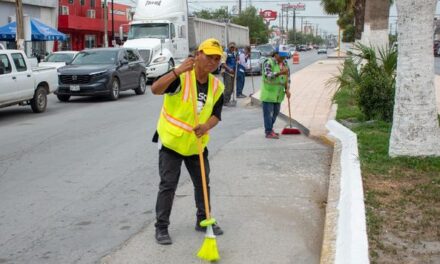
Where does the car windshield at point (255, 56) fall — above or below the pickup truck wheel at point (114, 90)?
above

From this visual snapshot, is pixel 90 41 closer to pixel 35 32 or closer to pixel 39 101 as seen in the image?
pixel 35 32

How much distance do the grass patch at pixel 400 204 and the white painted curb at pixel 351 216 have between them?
103 mm

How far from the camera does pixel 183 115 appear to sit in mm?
4766

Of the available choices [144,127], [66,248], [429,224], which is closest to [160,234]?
[66,248]

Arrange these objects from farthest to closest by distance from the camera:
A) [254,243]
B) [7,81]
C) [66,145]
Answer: [7,81] < [66,145] < [254,243]

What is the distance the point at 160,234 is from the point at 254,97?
12712mm

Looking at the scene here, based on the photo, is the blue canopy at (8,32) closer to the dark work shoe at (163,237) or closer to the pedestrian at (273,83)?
the pedestrian at (273,83)

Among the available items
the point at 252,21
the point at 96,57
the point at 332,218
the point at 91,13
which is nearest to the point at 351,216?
the point at 332,218

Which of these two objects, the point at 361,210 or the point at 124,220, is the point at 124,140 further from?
the point at 361,210

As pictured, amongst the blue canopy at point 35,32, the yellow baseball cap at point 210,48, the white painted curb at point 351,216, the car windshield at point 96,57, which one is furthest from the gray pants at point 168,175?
the blue canopy at point 35,32

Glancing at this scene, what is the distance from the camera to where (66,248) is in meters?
4.98

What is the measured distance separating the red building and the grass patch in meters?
40.3

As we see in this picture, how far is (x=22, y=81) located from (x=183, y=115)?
1010 centimetres

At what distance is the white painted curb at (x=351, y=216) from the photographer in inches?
163
